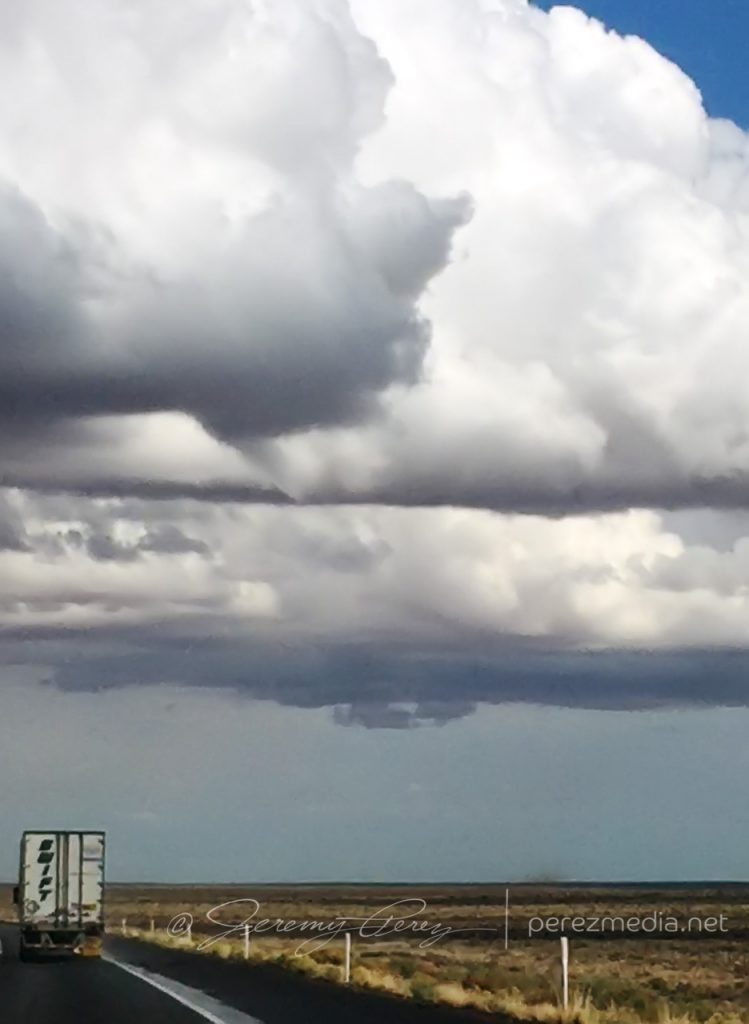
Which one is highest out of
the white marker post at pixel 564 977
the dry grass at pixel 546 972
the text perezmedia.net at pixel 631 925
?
the white marker post at pixel 564 977

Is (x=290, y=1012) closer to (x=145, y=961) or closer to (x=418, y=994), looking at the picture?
(x=418, y=994)

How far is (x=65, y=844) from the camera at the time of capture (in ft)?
154

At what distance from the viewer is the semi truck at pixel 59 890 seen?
46.4 metres

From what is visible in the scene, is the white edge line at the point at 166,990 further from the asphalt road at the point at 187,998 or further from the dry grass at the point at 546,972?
the dry grass at the point at 546,972

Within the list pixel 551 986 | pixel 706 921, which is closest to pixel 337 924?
pixel 706 921

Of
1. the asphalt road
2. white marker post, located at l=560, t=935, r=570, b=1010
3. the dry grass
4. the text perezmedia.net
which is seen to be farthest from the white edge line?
the text perezmedia.net

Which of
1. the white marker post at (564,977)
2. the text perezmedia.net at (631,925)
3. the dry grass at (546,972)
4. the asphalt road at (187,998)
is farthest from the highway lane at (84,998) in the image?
the text perezmedia.net at (631,925)

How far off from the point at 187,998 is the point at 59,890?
17.6m

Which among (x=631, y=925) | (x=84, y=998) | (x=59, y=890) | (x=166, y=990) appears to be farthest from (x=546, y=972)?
(x=631, y=925)

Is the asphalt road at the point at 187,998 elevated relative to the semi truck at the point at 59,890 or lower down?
lower down

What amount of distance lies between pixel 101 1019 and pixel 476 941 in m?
61.1

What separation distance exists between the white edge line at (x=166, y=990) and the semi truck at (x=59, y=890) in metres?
1.36

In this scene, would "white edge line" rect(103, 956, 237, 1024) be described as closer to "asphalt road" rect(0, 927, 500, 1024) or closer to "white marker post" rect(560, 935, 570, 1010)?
"asphalt road" rect(0, 927, 500, 1024)

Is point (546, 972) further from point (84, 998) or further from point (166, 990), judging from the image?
point (84, 998)
